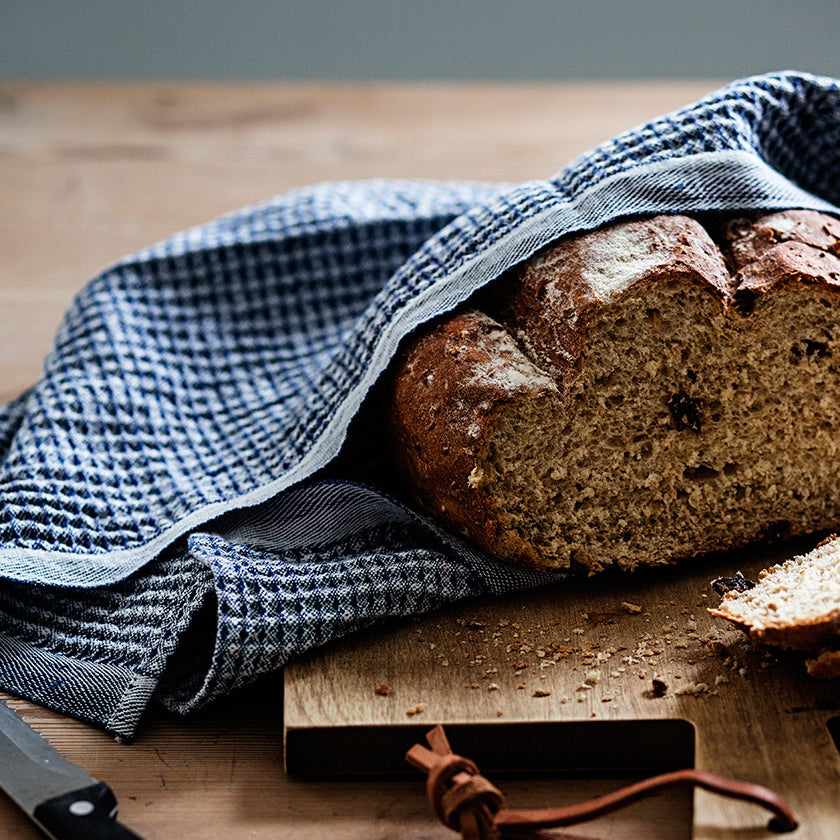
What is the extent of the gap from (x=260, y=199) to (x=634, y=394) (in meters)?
2.24

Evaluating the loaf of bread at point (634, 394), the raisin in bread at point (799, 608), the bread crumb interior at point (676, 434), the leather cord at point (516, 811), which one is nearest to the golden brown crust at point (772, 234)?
the loaf of bread at point (634, 394)

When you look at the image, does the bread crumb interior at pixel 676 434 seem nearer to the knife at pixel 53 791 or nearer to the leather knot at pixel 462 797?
the leather knot at pixel 462 797

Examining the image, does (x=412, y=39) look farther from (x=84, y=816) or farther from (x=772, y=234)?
(x=84, y=816)

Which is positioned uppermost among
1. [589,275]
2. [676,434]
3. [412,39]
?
[412,39]

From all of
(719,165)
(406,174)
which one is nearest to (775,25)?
(406,174)

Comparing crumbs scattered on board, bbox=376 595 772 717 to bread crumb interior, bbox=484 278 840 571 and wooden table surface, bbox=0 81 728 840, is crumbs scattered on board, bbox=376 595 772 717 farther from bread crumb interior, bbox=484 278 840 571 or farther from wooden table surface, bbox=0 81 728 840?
wooden table surface, bbox=0 81 728 840

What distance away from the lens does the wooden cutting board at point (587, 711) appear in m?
1.89

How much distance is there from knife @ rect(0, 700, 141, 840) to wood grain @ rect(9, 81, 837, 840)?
84 mm

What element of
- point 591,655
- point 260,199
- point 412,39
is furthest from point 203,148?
point 591,655

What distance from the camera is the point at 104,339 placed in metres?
2.80

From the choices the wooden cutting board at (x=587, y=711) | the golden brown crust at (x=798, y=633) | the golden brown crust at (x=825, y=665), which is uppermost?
the golden brown crust at (x=798, y=633)

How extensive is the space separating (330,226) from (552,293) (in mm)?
939

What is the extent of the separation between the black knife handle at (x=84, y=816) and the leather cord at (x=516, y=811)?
1.51 ft

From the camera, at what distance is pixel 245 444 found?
8.73ft
